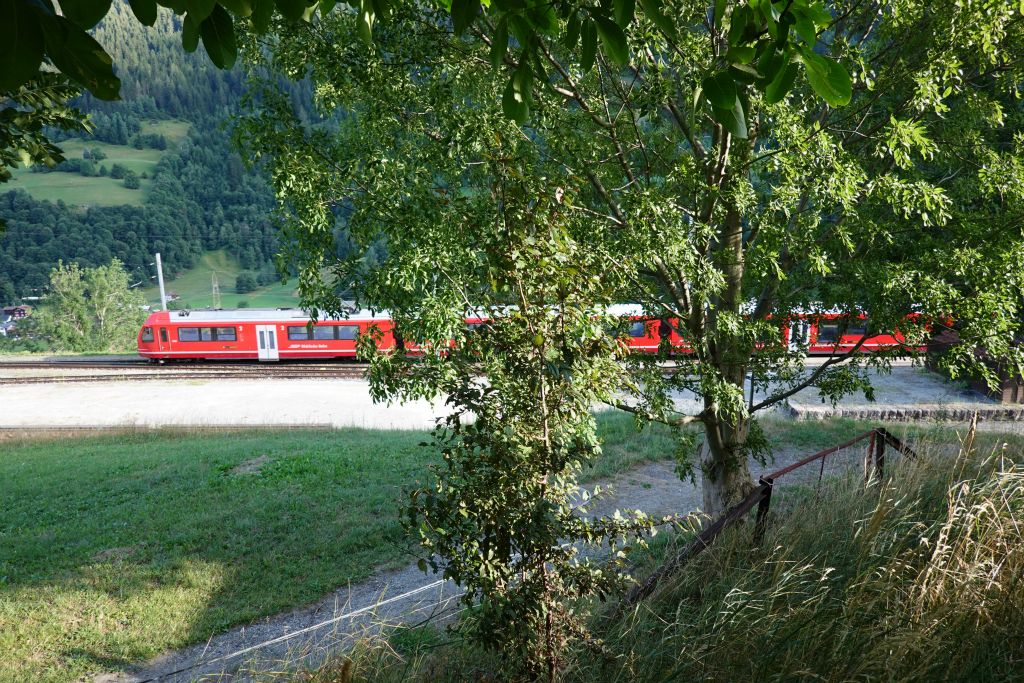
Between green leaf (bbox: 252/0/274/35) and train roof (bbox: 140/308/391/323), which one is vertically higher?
green leaf (bbox: 252/0/274/35)

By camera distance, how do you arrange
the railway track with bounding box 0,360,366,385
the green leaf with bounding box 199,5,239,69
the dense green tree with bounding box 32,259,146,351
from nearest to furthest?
1. the green leaf with bounding box 199,5,239,69
2. the railway track with bounding box 0,360,366,385
3. the dense green tree with bounding box 32,259,146,351

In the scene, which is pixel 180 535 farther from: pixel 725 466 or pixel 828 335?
pixel 828 335

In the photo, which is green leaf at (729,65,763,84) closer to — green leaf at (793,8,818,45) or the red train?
green leaf at (793,8,818,45)

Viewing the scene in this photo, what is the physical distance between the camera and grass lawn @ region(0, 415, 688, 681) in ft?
22.5

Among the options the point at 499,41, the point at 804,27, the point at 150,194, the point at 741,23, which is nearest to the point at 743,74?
the point at 804,27

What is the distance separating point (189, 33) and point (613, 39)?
1290mm

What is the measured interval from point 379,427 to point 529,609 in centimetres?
1610

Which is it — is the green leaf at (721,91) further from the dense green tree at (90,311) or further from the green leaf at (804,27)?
the dense green tree at (90,311)

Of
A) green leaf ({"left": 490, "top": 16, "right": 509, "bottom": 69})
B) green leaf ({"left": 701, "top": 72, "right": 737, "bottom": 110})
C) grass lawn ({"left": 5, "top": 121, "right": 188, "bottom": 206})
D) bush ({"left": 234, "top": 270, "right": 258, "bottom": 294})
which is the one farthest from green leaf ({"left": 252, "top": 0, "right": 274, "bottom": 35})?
grass lawn ({"left": 5, "top": 121, "right": 188, "bottom": 206})

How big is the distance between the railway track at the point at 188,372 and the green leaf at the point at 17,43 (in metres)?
23.5

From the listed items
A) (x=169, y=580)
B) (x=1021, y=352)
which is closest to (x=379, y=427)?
(x=169, y=580)

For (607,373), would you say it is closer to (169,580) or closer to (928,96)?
(928,96)

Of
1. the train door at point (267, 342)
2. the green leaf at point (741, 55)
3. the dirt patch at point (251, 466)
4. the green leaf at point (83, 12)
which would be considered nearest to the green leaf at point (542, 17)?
the green leaf at point (741, 55)

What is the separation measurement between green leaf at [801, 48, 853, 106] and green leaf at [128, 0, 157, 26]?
1.76 metres
